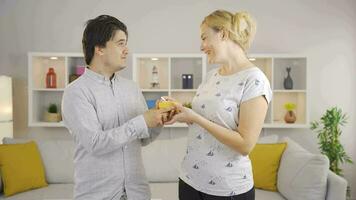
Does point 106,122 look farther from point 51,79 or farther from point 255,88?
point 51,79

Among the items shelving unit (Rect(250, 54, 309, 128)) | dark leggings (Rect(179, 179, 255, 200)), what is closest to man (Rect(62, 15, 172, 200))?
dark leggings (Rect(179, 179, 255, 200))

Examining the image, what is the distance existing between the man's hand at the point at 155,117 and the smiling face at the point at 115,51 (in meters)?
0.25

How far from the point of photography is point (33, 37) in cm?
456

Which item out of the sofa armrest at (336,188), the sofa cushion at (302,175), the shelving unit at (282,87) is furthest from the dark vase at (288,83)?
the sofa armrest at (336,188)

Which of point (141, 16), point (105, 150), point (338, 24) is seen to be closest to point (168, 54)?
point (141, 16)

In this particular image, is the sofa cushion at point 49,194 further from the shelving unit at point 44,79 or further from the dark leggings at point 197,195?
the dark leggings at point 197,195

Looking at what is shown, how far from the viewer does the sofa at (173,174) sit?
8.71ft

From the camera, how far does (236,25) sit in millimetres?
1666

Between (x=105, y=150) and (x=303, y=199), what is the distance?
177 cm

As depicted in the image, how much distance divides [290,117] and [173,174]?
1499 millimetres

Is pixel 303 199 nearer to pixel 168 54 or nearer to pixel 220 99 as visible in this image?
pixel 220 99

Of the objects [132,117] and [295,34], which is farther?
[295,34]

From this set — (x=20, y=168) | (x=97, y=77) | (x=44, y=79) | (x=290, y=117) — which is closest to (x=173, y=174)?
(x=20, y=168)

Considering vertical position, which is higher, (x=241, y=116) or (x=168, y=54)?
(x=168, y=54)
